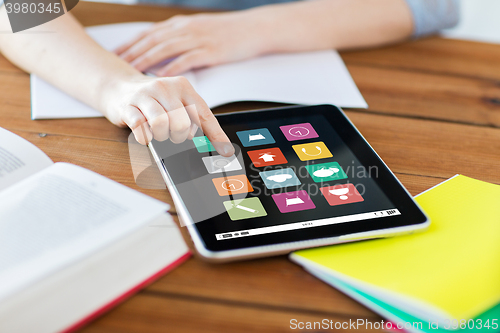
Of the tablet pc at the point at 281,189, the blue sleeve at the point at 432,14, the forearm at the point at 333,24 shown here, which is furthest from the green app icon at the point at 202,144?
the blue sleeve at the point at 432,14

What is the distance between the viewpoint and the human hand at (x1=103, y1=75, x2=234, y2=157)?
456 millimetres

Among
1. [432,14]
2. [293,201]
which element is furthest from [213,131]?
[432,14]

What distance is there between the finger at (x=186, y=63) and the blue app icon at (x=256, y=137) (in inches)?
8.7

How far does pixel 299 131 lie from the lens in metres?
0.53

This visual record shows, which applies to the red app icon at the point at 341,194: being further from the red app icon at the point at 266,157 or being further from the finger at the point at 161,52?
the finger at the point at 161,52

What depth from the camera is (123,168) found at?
18.9 inches

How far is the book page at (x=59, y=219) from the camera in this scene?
30 cm

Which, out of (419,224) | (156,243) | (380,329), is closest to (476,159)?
(419,224)

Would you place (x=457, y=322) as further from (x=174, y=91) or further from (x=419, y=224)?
(x=174, y=91)

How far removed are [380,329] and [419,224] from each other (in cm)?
12

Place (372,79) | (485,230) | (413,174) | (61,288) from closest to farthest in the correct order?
1. (61,288)
2. (485,230)
3. (413,174)
4. (372,79)

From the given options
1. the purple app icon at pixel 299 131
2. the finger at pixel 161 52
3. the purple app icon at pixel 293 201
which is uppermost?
the finger at pixel 161 52

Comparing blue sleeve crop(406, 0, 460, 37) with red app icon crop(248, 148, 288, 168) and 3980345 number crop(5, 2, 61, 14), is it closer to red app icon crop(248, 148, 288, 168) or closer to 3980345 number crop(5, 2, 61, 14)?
red app icon crop(248, 148, 288, 168)

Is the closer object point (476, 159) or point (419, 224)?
point (419, 224)
